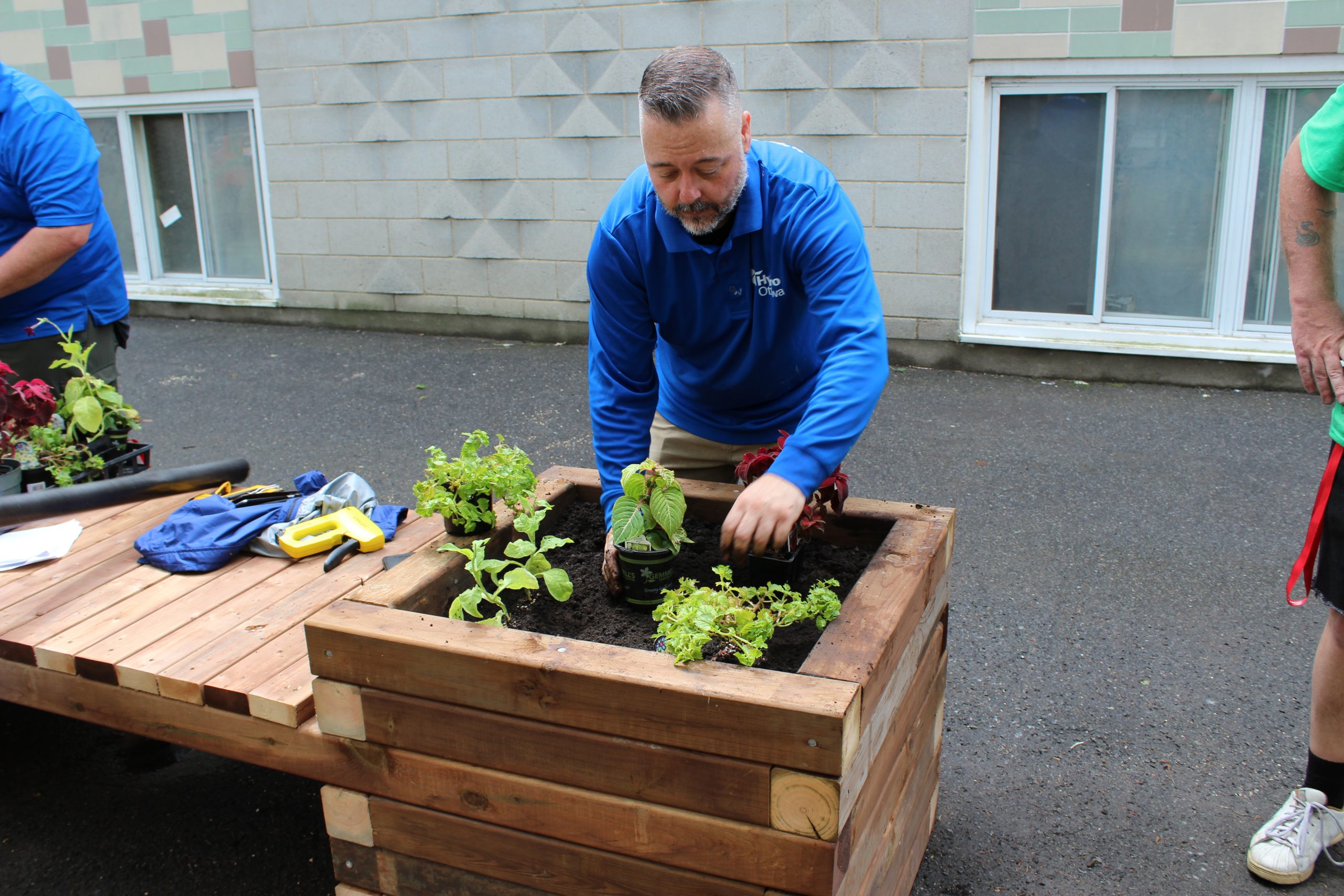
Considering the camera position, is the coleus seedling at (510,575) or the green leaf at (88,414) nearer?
the coleus seedling at (510,575)

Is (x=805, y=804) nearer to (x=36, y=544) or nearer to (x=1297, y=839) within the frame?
(x=1297, y=839)

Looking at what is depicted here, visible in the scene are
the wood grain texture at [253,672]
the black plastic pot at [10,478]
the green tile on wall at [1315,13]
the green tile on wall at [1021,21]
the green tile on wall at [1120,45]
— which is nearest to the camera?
the wood grain texture at [253,672]

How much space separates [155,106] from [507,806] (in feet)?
28.6

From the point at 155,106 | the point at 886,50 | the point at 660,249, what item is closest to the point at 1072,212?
the point at 886,50

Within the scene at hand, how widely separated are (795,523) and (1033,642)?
1756 millimetres

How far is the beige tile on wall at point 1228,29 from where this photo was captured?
5645mm

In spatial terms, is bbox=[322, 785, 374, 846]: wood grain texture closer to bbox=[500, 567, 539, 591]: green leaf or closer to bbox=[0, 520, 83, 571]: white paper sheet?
bbox=[500, 567, 539, 591]: green leaf

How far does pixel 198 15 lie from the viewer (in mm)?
8289

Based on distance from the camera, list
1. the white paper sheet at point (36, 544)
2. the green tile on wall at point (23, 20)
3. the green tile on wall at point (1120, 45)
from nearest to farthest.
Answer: the white paper sheet at point (36, 544)
the green tile on wall at point (1120, 45)
the green tile on wall at point (23, 20)

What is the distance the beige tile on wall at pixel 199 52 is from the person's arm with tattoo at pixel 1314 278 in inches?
321

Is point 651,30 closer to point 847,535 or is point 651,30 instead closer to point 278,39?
point 278,39

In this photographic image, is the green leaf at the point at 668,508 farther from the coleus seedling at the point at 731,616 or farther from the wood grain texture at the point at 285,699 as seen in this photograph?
the wood grain texture at the point at 285,699

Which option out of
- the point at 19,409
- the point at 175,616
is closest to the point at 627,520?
the point at 175,616

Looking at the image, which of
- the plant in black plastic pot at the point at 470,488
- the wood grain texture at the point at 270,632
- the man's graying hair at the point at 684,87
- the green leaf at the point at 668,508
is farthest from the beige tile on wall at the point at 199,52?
the green leaf at the point at 668,508
